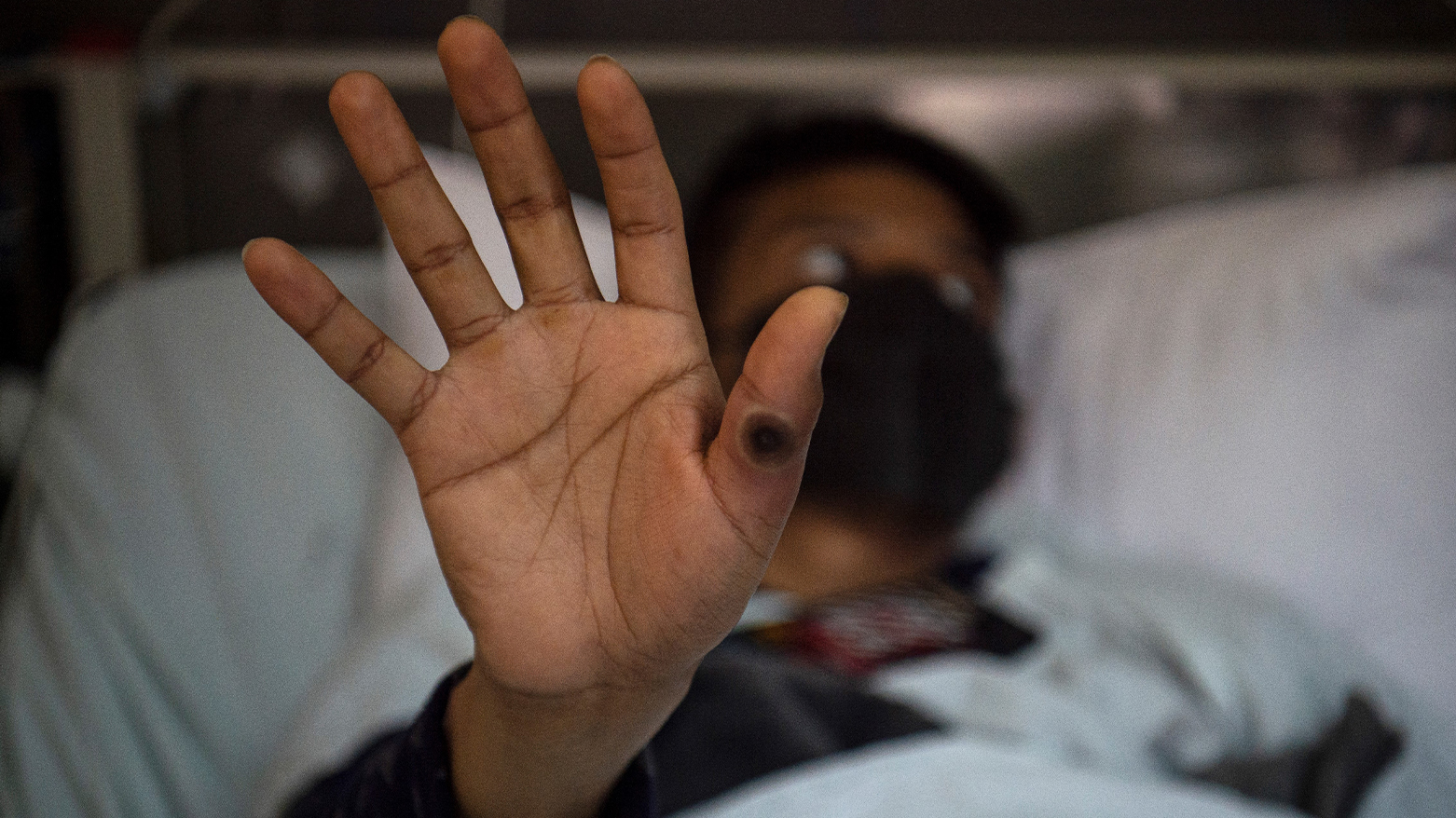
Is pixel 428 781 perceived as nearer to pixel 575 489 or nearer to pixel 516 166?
pixel 575 489

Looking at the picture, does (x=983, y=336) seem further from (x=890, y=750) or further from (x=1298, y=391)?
(x=890, y=750)

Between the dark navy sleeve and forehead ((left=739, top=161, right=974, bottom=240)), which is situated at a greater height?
forehead ((left=739, top=161, right=974, bottom=240))

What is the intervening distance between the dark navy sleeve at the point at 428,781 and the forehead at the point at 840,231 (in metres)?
0.54

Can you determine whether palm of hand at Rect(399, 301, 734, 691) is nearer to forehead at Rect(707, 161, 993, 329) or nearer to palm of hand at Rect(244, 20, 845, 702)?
palm of hand at Rect(244, 20, 845, 702)

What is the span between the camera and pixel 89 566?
74 cm

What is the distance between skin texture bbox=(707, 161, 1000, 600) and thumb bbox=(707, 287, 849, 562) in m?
0.55

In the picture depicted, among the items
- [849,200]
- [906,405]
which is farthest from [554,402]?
[849,200]

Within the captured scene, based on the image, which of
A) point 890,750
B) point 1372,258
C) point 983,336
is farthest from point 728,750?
point 1372,258

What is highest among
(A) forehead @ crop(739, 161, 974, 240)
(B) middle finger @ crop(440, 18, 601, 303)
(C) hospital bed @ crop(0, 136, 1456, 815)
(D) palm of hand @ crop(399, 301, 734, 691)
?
(B) middle finger @ crop(440, 18, 601, 303)

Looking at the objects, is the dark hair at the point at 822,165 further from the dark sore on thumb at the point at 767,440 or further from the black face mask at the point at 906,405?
the dark sore on thumb at the point at 767,440

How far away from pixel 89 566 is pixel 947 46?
3.57ft

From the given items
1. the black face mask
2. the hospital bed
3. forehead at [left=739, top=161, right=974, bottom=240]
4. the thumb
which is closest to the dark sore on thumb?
the thumb

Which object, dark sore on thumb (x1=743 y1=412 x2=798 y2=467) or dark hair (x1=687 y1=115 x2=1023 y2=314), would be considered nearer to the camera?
dark sore on thumb (x1=743 y1=412 x2=798 y2=467)

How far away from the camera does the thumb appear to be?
0.26 meters
